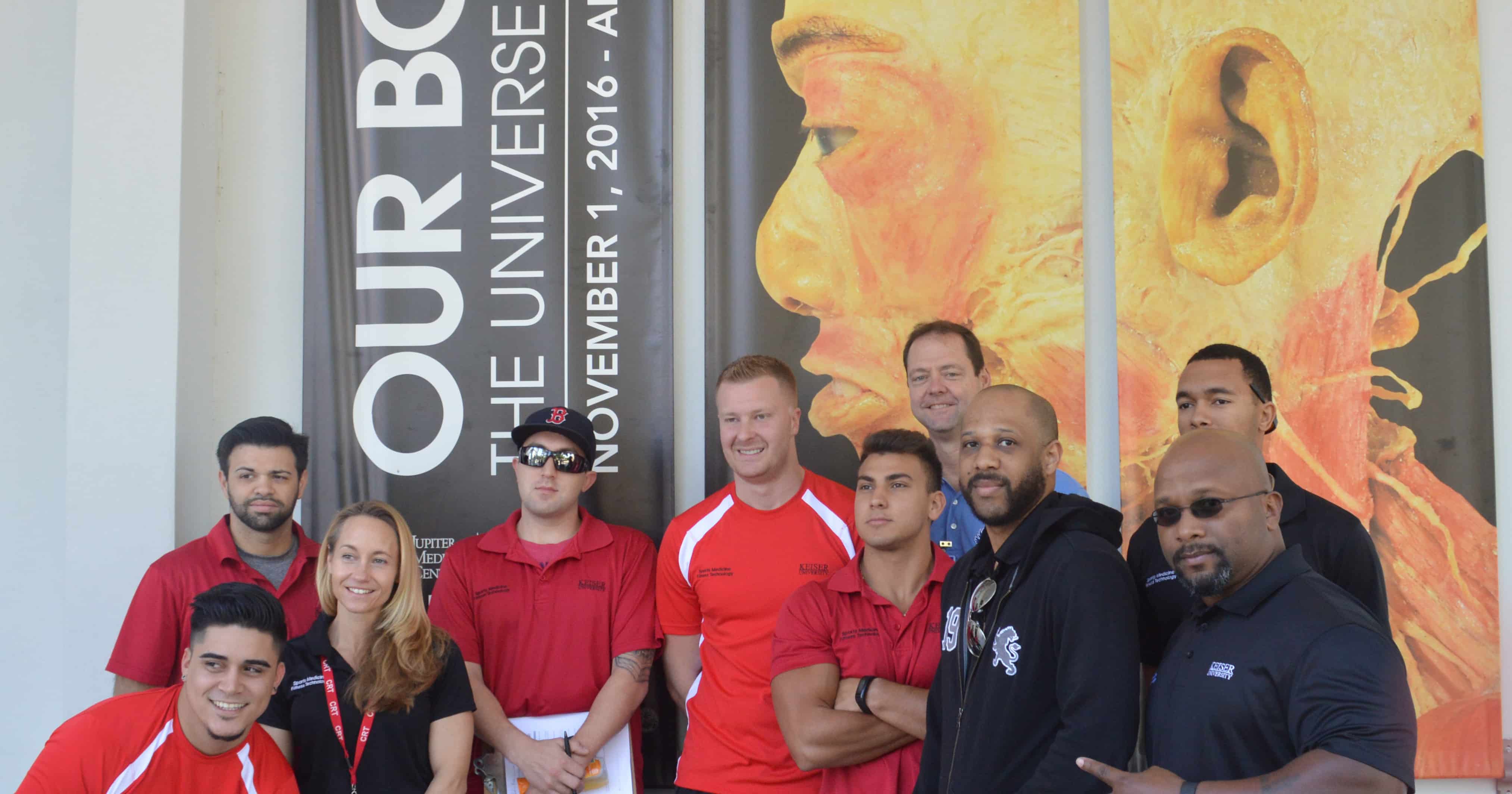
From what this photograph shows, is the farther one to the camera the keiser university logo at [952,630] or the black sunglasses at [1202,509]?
the keiser university logo at [952,630]

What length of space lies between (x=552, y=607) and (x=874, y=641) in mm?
965

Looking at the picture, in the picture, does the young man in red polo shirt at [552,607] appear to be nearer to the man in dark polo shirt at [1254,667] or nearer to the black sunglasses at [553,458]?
the black sunglasses at [553,458]

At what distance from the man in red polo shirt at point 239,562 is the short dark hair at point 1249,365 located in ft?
7.91

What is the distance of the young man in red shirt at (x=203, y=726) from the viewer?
7.50 ft

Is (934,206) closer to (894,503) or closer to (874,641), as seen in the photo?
(894,503)

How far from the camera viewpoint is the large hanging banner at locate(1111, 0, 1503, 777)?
139 inches

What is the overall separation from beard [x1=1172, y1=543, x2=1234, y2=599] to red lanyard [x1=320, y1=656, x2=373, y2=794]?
1.78 metres

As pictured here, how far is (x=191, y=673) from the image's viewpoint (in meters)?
2.37

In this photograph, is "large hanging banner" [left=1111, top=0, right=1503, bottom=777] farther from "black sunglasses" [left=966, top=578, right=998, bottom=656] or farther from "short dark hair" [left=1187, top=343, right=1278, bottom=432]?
"black sunglasses" [left=966, top=578, right=998, bottom=656]

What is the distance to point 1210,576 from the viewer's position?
181 centimetres

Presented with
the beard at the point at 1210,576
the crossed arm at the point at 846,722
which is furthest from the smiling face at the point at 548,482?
the beard at the point at 1210,576

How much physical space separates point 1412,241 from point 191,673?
12.1 feet

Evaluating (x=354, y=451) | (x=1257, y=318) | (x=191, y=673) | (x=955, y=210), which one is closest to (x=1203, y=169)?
(x=1257, y=318)

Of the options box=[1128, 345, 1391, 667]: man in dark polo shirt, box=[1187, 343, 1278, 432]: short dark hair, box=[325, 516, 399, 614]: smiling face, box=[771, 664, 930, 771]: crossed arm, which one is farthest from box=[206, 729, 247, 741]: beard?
box=[1187, 343, 1278, 432]: short dark hair
